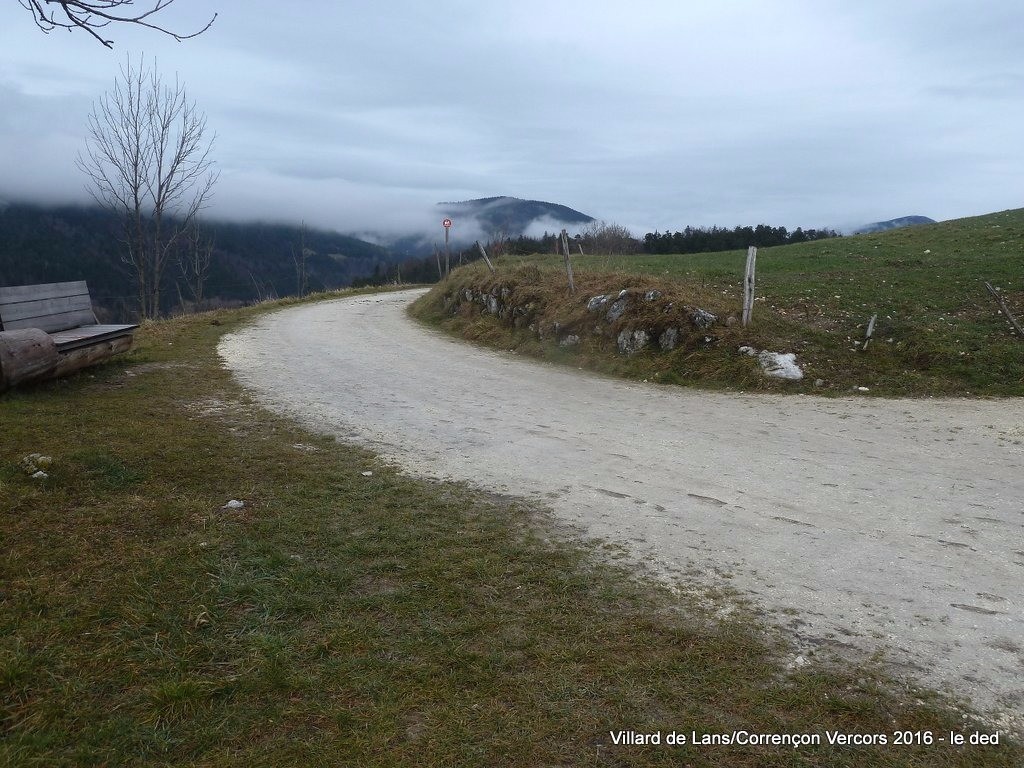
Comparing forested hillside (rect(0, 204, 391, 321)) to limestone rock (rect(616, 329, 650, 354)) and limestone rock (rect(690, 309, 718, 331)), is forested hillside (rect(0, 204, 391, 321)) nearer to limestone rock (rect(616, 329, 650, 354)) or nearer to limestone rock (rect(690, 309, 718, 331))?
limestone rock (rect(616, 329, 650, 354))

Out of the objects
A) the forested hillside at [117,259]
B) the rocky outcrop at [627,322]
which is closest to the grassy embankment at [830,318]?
the rocky outcrop at [627,322]

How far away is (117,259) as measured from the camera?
413 feet

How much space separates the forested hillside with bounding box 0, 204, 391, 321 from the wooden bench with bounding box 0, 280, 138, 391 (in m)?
89.7

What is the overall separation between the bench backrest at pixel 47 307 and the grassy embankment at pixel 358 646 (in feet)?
16.5

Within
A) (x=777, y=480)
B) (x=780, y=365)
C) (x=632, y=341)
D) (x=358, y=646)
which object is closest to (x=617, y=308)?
(x=632, y=341)

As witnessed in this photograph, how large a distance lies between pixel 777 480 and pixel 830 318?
718cm

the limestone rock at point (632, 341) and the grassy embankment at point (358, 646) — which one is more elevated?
the limestone rock at point (632, 341)

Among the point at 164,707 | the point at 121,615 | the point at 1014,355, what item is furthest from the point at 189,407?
the point at 1014,355

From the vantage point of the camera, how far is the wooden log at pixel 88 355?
8367mm

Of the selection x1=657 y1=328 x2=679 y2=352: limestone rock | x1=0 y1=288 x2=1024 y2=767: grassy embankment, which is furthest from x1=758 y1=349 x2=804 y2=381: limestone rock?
x1=0 y1=288 x2=1024 y2=767: grassy embankment

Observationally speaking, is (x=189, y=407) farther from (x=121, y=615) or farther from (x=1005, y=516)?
(x=1005, y=516)

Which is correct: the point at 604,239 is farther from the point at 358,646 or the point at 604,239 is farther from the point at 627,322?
the point at 358,646

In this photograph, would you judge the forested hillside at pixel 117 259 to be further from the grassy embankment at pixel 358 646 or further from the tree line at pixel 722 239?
the grassy embankment at pixel 358 646

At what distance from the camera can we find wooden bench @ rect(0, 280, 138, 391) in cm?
752
